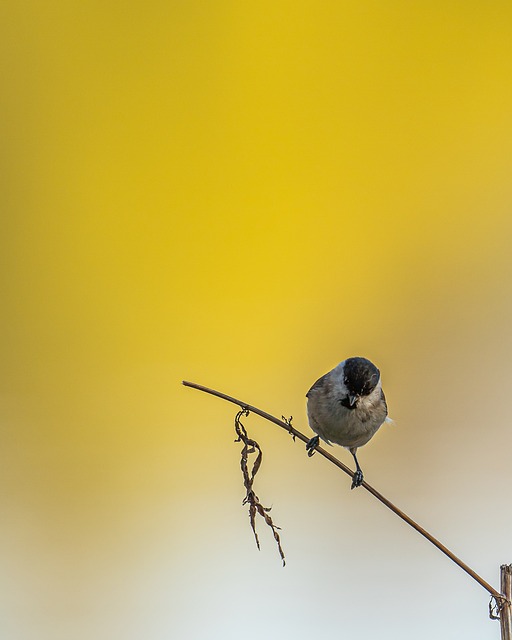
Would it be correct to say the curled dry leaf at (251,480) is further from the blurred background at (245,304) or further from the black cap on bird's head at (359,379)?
the blurred background at (245,304)

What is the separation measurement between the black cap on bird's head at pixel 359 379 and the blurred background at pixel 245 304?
529 mm

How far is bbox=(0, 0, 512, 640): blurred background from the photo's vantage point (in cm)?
152

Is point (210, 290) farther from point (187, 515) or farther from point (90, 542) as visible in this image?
point (90, 542)

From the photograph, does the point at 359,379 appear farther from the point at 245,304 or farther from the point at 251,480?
the point at 245,304

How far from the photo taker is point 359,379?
1.06 m

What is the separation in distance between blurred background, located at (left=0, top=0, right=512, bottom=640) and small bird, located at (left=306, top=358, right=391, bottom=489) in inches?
18.1

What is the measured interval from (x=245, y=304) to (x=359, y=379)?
64 centimetres

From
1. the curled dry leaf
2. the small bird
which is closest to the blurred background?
the small bird

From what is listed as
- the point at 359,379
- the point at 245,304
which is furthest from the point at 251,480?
the point at 245,304

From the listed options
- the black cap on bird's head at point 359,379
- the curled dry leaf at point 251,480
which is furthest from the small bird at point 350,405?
the curled dry leaf at point 251,480

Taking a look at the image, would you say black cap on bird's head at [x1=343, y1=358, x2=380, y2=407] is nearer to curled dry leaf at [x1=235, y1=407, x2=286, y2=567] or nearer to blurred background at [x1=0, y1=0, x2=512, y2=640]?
curled dry leaf at [x1=235, y1=407, x2=286, y2=567]

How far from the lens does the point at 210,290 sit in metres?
1.65

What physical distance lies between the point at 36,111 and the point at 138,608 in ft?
4.44

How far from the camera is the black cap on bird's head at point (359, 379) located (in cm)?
106
